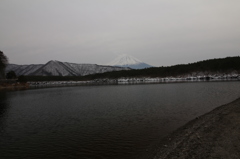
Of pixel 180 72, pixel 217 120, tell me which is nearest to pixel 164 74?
pixel 180 72

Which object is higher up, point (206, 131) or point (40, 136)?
point (206, 131)

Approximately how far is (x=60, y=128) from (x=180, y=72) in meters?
167

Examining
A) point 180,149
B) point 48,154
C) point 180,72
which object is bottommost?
point 48,154

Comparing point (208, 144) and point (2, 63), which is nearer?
point (208, 144)

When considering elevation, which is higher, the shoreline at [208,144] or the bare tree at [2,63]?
the bare tree at [2,63]

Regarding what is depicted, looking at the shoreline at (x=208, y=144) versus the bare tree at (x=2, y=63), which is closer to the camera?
the shoreline at (x=208, y=144)

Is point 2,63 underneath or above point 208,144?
above

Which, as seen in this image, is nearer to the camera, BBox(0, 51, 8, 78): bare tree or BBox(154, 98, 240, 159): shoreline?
BBox(154, 98, 240, 159): shoreline

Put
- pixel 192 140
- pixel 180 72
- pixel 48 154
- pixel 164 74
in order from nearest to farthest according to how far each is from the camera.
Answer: pixel 192 140, pixel 48 154, pixel 180 72, pixel 164 74

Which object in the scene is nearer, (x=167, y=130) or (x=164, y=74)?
(x=167, y=130)

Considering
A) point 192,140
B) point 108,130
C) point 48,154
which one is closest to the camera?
point 192,140

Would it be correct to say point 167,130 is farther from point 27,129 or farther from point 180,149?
point 27,129

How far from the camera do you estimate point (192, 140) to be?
37.5ft

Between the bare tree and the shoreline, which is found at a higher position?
the bare tree
